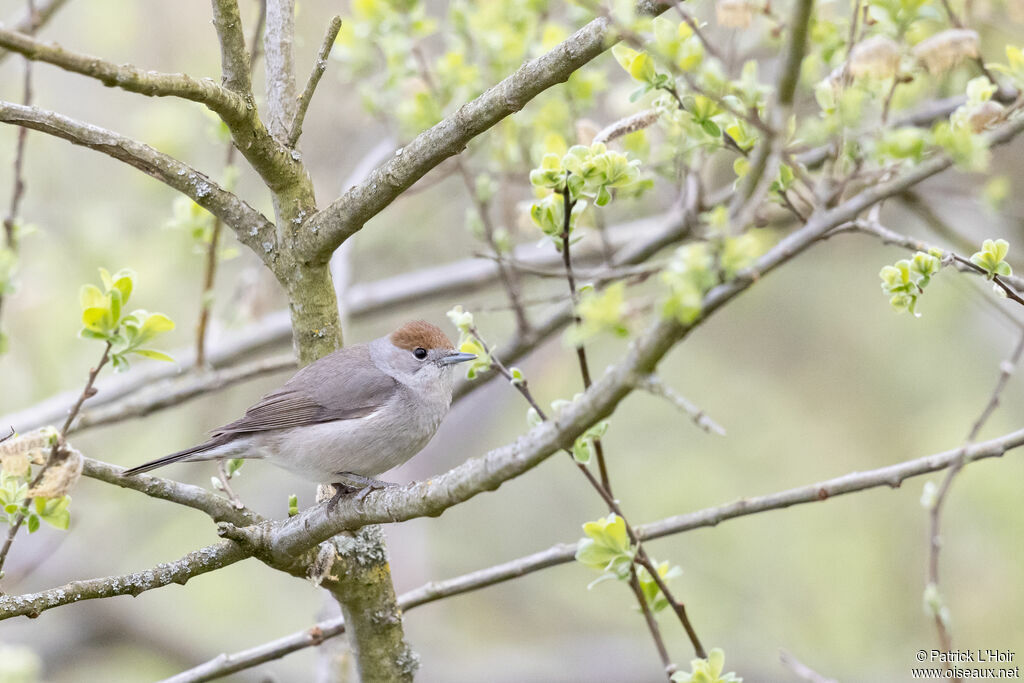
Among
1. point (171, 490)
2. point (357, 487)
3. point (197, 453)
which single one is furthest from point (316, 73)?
point (197, 453)

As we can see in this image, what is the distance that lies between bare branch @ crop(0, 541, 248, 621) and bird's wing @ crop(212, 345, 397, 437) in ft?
4.47

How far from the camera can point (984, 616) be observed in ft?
28.1

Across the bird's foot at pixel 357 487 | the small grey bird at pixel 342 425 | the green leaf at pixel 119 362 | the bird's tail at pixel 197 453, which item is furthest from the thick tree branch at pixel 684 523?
the green leaf at pixel 119 362

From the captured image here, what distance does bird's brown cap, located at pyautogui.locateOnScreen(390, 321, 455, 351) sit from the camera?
197 inches

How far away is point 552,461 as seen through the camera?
37.7 ft

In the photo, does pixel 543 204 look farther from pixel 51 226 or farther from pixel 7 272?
pixel 51 226

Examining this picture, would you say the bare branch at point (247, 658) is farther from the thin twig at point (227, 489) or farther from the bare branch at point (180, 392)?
the bare branch at point (180, 392)

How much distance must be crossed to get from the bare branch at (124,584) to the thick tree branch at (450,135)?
1.04 m

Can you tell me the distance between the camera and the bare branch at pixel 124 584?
241 cm

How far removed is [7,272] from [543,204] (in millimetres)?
2639

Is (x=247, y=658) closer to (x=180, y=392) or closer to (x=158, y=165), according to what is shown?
(x=158, y=165)

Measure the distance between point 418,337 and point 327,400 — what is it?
2.62 ft

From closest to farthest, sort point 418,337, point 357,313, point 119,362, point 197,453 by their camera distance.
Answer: point 119,362
point 197,453
point 418,337
point 357,313

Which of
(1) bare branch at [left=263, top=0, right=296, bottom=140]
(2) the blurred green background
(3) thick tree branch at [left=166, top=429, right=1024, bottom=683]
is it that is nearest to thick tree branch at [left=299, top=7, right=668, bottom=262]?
(1) bare branch at [left=263, top=0, right=296, bottom=140]
